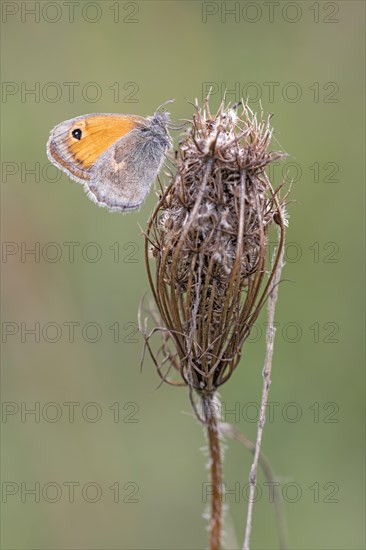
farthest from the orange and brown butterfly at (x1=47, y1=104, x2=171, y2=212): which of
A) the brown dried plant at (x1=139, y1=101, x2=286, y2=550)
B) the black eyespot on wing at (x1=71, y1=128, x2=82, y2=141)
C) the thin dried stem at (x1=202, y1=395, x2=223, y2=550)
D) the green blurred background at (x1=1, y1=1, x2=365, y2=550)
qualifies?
the thin dried stem at (x1=202, y1=395, x2=223, y2=550)

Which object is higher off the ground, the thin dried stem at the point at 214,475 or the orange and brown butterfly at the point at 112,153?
the orange and brown butterfly at the point at 112,153

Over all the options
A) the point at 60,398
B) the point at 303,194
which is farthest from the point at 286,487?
the point at 303,194

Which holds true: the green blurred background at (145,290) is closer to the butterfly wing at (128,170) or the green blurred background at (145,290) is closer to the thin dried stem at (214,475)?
the butterfly wing at (128,170)

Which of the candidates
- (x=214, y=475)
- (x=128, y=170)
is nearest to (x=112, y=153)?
(x=128, y=170)

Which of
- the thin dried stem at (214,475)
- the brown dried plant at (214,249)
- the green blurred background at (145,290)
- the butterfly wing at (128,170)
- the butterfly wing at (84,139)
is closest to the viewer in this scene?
the brown dried plant at (214,249)

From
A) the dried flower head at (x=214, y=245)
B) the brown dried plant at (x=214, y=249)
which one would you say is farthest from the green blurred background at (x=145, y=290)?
the dried flower head at (x=214, y=245)

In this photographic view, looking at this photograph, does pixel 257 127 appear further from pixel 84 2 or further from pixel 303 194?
pixel 84 2

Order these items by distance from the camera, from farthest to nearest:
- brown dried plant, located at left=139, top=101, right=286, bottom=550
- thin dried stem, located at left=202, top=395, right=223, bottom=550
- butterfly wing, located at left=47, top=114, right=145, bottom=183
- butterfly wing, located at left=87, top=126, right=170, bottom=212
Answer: butterfly wing, located at left=47, top=114, right=145, bottom=183
butterfly wing, located at left=87, top=126, right=170, bottom=212
thin dried stem, located at left=202, top=395, right=223, bottom=550
brown dried plant, located at left=139, top=101, right=286, bottom=550

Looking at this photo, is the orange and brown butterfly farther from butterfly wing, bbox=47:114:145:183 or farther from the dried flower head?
the dried flower head
